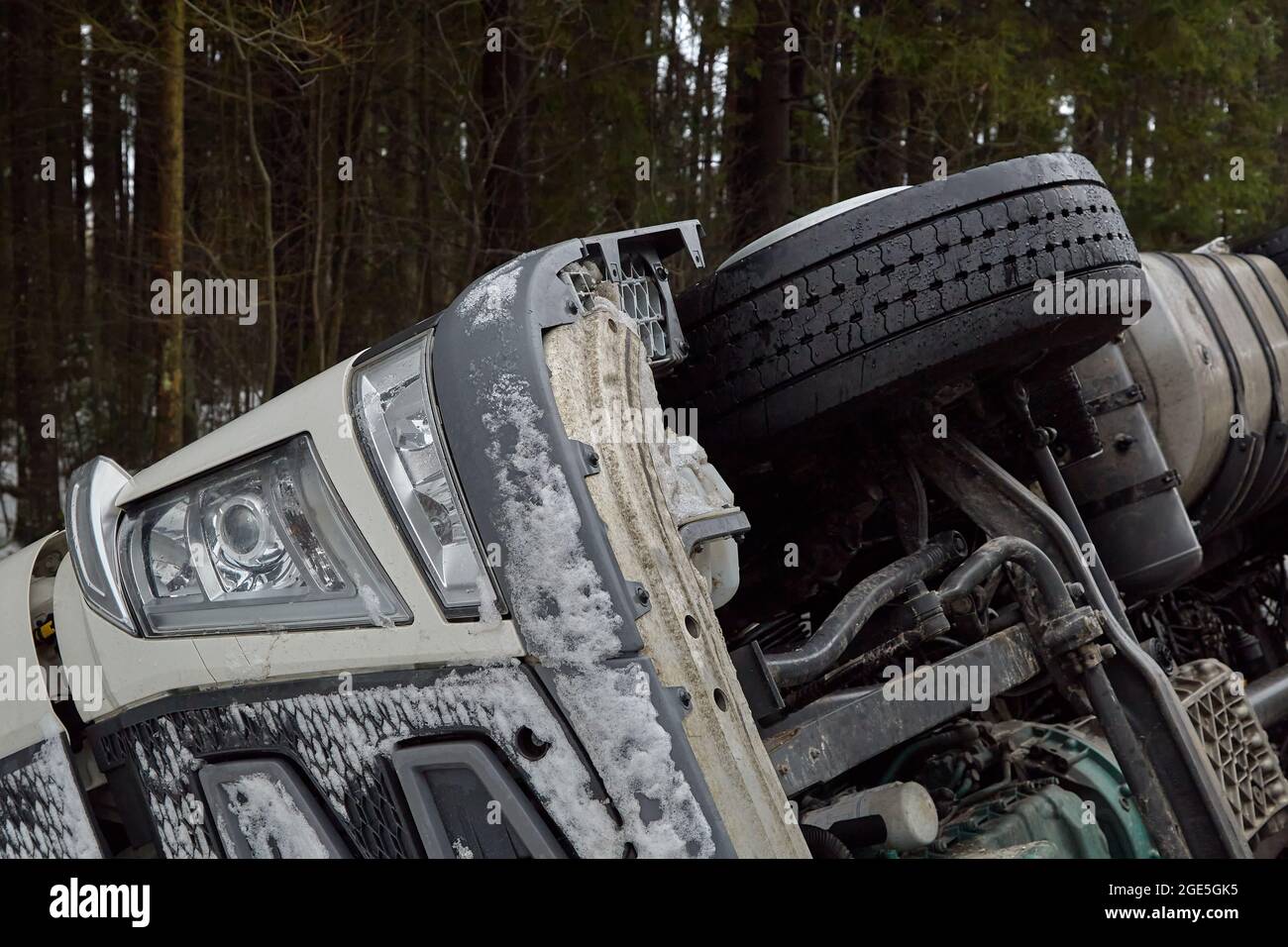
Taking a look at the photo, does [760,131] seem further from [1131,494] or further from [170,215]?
[1131,494]

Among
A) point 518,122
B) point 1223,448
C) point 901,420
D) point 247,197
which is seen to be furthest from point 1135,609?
point 247,197

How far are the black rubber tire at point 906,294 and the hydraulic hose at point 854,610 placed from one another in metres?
0.33

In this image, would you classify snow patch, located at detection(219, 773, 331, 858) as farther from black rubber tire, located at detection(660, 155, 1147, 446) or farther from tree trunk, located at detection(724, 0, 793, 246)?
tree trunk, located at detection(724, 0, 793, 246)

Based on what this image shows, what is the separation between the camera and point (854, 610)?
2.24 metres

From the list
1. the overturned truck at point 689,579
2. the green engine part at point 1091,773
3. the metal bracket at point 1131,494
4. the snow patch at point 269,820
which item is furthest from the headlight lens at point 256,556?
the metal bracket at point 1131,494

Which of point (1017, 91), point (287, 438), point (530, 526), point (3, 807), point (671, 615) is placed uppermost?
point (1017, 91)

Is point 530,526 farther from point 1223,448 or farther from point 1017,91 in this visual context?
point 1017,91

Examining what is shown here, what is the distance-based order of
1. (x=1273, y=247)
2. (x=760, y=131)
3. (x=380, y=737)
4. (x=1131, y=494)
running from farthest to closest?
(x=760, y=131), (x=1273, y=247), (x=1131, y=494), (x=380, y=737)

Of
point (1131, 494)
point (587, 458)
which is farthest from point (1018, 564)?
point (587, 458)

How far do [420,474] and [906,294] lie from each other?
112 centimetres

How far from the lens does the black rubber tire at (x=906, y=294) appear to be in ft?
7.77

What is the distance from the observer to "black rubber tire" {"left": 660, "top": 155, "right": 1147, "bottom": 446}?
2.37 metres

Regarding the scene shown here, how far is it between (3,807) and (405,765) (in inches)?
27.3
